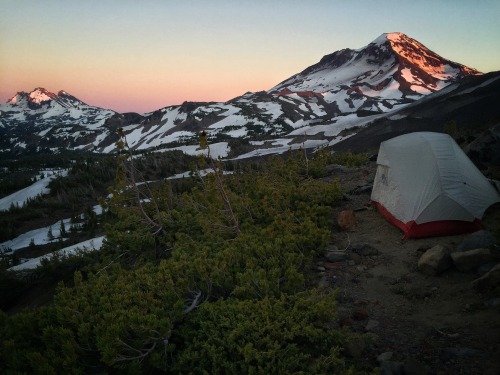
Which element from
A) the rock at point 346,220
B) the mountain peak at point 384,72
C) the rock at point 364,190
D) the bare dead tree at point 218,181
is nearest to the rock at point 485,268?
the rock at point 346,220

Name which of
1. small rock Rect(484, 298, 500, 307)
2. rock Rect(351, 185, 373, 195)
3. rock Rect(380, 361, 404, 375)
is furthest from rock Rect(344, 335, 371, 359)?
rock Rect(351, 185, 373, 195)

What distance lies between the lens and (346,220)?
9.67 m

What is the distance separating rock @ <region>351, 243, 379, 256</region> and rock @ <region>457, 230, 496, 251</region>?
184 cm

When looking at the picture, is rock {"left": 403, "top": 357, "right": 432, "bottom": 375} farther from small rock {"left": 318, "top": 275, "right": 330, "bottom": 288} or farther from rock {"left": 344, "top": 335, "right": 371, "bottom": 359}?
small rock {"left": 318, "top": 275, "right": 330, "bottom": 288}

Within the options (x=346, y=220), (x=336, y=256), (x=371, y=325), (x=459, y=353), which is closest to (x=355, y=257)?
(x=336, y=256)

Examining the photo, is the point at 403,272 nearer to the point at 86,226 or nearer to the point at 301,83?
the point at 86,226

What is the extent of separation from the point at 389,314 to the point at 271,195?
551cm

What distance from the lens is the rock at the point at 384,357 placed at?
4492mm

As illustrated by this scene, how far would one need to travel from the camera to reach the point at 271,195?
1052 cm

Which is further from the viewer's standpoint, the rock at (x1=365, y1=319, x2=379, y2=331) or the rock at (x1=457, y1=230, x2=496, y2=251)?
the rock at (x1=457, y1=230, x2=496, y2=251)

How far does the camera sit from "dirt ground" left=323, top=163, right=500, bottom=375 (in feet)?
14.5

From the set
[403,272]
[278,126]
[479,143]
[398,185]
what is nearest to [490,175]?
[479,143]

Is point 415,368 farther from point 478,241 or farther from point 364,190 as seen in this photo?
point 364,190

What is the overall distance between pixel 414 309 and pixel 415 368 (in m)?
1.75
